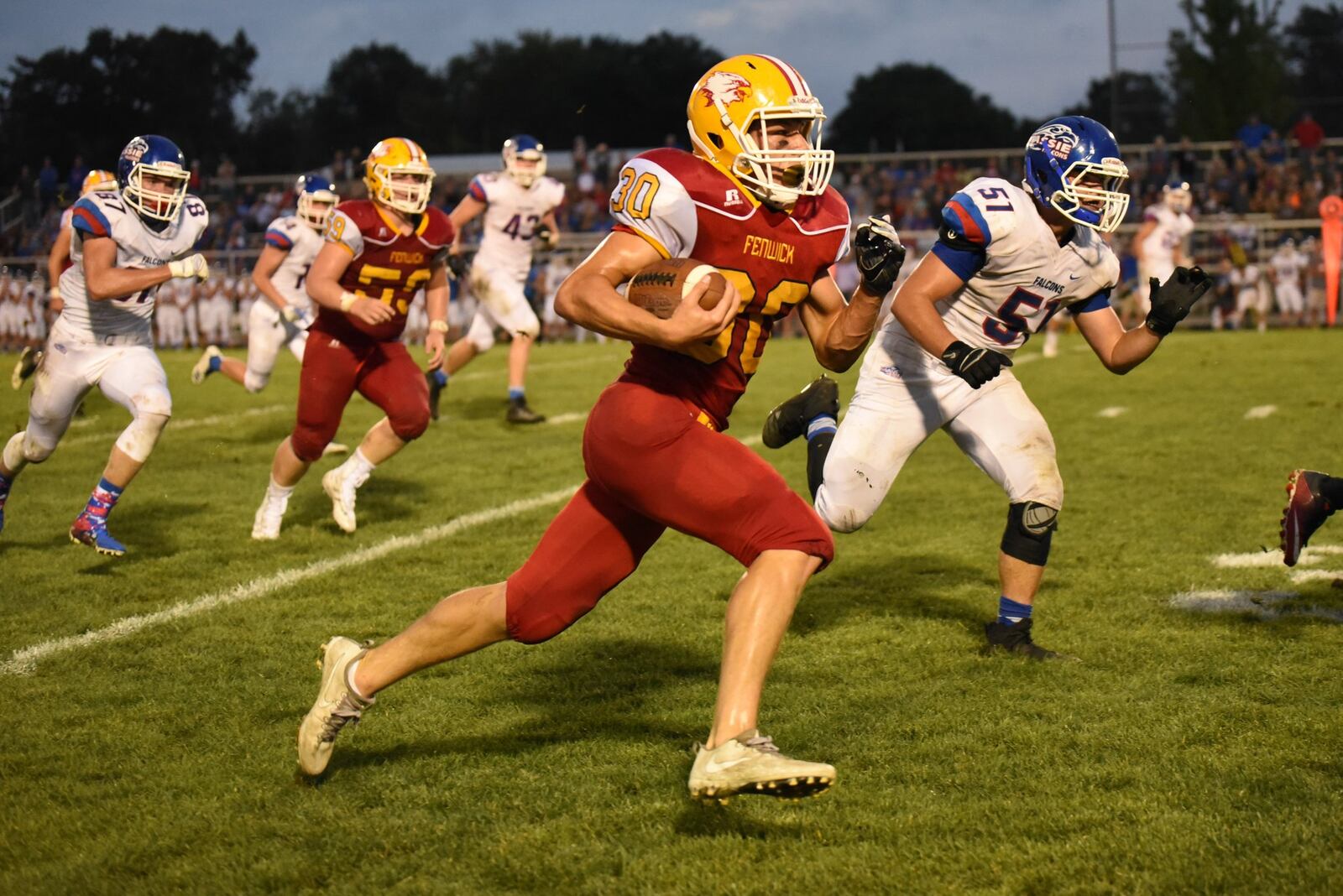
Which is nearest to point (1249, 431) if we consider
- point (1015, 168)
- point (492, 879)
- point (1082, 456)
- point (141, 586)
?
point (1082, 456)

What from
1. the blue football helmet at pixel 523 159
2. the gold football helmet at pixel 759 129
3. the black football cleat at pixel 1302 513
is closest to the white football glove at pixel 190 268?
the gold football helmet at pixel 759 129

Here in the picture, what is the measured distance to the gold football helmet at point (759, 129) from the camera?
10.9 feet

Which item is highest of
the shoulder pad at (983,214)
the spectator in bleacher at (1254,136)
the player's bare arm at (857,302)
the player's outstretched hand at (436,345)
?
the spectator in bleacher at (1254,136)

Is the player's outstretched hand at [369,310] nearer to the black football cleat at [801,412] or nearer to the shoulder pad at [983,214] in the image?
the black football cleat at [801,412]

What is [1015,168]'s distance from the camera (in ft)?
84.9

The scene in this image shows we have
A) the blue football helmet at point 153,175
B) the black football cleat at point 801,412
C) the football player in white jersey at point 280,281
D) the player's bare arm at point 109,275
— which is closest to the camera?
the black football cleat at point 801,412

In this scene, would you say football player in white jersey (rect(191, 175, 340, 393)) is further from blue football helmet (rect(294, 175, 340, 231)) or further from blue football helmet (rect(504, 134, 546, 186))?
blue football helmet (rect(504, 134, 546, 186))

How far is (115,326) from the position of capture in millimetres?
6645

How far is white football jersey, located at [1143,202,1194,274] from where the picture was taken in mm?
16906

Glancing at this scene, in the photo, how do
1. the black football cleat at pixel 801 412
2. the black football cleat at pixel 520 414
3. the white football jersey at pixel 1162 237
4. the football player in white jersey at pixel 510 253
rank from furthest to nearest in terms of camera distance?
the white football jersey at pixel 1162 237 < the black football cleat at pixel 520 414 < the football player in white jersey at pixel 510 253 < the black football cleat at pixel 801 412

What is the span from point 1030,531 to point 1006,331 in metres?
0.75

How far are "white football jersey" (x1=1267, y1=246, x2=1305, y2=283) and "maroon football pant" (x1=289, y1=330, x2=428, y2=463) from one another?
17182 millimetres

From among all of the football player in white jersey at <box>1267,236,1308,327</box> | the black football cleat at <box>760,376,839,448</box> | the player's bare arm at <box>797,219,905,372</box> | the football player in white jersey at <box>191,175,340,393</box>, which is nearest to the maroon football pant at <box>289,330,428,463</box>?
the black football cleat at <box>760,376,839,448</box>

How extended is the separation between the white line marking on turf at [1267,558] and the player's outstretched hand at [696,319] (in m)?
3.79
